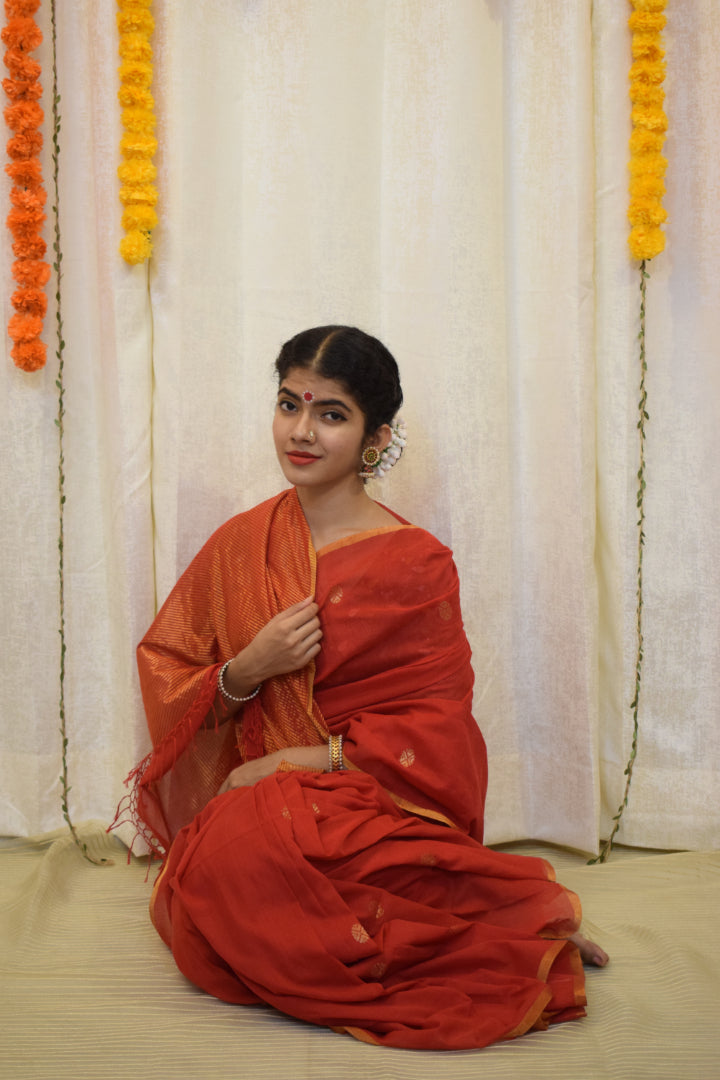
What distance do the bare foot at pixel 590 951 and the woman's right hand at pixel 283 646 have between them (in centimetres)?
95

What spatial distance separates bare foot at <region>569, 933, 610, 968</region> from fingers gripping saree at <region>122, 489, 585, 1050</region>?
16 centimetres

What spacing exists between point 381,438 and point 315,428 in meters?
0.23

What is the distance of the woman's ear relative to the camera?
2.63 metres

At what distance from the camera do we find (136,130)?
2938 millimetres

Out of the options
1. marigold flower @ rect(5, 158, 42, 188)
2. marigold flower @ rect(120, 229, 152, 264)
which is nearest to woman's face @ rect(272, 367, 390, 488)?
marigold flower @ rect(120, 229, 152, 264)

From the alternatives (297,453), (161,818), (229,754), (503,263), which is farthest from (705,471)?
(161,818)

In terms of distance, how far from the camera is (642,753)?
10.9 ft

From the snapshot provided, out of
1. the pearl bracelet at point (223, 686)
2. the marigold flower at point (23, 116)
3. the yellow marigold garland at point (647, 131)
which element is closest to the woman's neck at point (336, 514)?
the pearl bracelet at point (223, 686)

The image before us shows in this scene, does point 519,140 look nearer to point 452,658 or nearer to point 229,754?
point 452,658

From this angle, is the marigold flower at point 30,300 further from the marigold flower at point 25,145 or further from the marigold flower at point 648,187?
the marigold flower at point 648,187

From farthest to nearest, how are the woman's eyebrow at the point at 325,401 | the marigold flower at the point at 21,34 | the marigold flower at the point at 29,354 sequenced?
the marigold flower at the point at 29,354, the marigold flower at the point at 21,34, the woman's eyebrow at the point at 325,401

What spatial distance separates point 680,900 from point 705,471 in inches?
54.3

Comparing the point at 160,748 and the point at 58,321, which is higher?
the point at 58,321

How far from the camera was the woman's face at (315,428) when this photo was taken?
2488 mm
